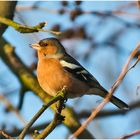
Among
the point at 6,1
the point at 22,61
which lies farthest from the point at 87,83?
the point at 6,1

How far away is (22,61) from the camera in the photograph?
16.9 feet

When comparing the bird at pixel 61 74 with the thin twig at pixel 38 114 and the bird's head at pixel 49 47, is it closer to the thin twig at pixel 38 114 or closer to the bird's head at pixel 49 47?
the bird's head at pixel 49 47

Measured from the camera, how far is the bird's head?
4.80 m

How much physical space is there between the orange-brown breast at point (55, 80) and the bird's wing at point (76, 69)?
46mm

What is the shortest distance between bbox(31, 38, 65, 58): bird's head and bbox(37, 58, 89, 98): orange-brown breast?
15 centimetres

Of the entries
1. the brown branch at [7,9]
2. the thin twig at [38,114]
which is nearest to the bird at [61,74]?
the brown branch at [7,9]

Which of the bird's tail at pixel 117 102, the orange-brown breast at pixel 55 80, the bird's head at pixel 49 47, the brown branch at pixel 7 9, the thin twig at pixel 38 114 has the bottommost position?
the bird's tail at pixel 117 102

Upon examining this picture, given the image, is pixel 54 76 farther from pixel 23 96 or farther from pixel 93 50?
pixel 93 50

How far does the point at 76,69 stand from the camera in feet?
15.2

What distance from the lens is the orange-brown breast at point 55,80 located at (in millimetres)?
4312

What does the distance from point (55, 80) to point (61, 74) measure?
0.40ft

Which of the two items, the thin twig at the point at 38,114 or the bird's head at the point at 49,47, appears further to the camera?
the bird's head at the point at 49,47

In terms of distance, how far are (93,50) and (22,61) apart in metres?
0.76

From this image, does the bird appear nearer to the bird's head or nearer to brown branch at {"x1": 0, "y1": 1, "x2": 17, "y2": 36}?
the bird's head
